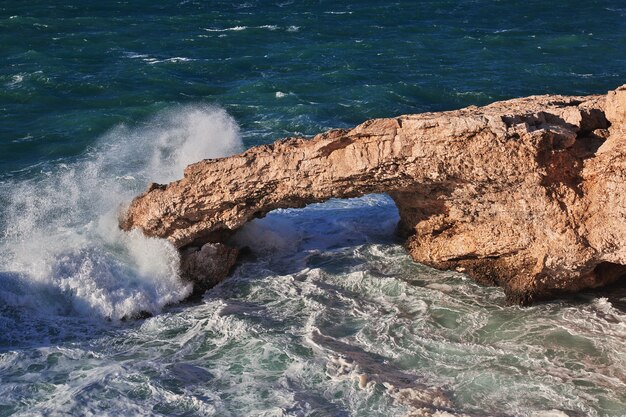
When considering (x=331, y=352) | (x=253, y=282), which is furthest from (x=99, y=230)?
(x=331, y=352)

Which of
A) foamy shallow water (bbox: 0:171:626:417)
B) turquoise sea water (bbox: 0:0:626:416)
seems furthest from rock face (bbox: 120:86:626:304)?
foamy shallow water (bbox: 0:171:626:417)

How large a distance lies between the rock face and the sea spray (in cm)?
97

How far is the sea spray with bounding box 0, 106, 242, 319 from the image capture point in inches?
634

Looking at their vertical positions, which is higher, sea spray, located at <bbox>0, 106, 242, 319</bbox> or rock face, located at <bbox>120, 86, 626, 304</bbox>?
rock face, located at <bbox>120, 86, 626, 304</bbox>

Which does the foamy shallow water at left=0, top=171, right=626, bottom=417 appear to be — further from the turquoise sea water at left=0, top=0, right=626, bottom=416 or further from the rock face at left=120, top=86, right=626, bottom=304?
the rock face at left=120, top=86, right=626, bottom=304

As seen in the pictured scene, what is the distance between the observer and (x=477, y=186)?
14.8 meters

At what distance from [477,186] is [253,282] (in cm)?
519

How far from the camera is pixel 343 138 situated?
14.8 meters

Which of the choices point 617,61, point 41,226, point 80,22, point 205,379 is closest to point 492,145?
point 205,379

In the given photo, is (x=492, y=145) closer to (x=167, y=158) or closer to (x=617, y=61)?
(x=167, y=158)

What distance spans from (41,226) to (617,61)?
25.1 metres

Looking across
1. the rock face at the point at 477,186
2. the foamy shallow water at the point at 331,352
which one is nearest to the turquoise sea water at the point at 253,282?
the foamy shallow water at the point at 331,352

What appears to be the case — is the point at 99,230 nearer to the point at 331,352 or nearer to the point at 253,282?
the point at 253,282

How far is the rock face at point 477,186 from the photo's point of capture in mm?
14047
